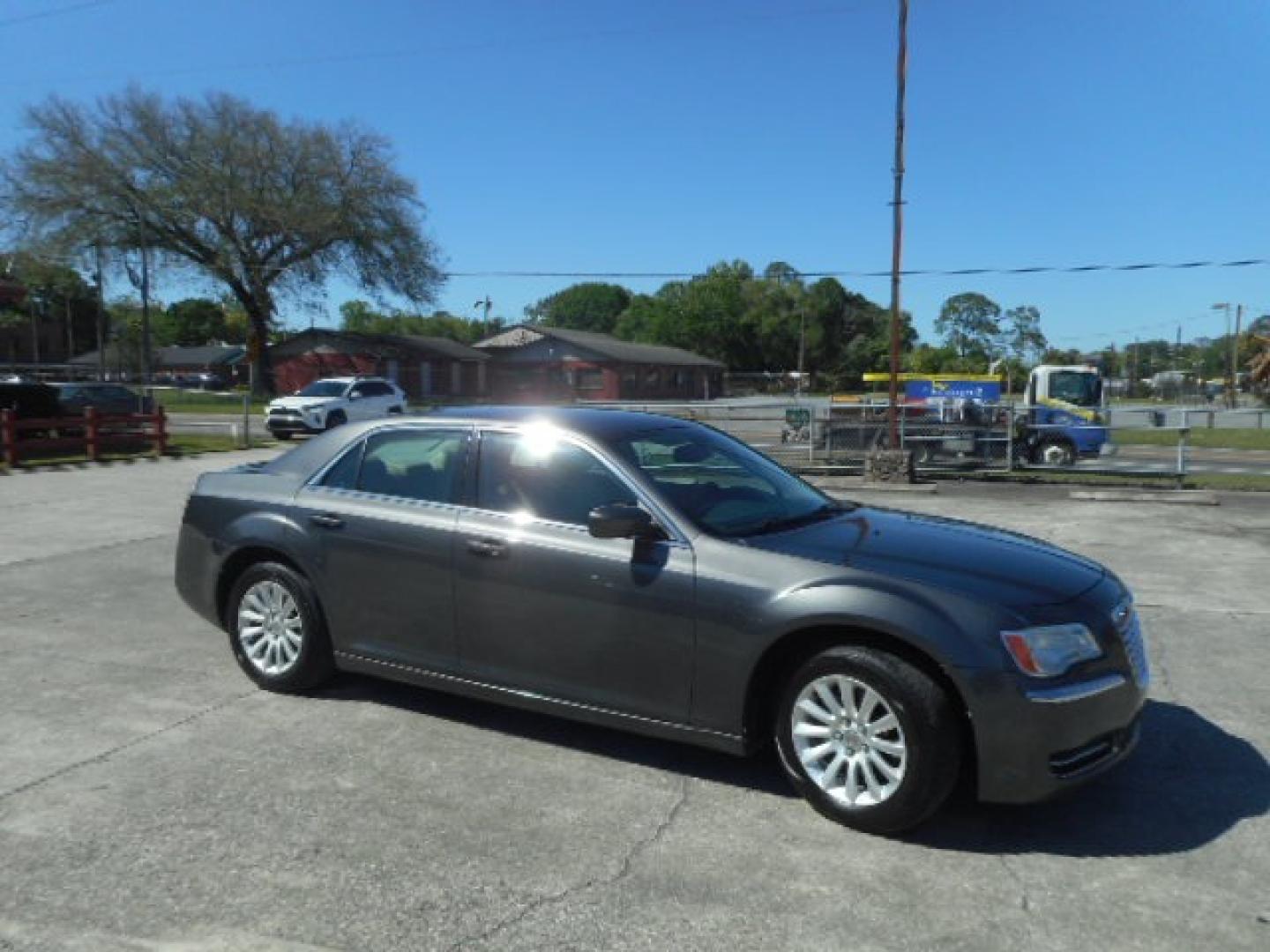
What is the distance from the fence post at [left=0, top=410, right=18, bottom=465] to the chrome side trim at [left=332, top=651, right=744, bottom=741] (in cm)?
1545

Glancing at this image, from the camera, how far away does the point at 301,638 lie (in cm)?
514

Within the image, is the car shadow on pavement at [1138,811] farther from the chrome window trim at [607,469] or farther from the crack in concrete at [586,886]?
the chrome window trim at [607,469]

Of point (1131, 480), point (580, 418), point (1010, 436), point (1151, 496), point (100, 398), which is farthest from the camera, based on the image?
point (100, 398)

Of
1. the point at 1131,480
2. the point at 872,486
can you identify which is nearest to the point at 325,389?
the point at 872,486

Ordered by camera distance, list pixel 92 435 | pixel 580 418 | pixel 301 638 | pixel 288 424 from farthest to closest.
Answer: pixel 288 424
pixel 92 435
pixel 301 638
pixel 580 418

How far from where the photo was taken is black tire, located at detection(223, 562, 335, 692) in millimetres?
5098

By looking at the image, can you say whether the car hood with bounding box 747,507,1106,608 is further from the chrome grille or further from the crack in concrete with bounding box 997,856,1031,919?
the crack in concrete with bounding box 997,856,1031,919

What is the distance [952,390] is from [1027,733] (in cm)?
2260

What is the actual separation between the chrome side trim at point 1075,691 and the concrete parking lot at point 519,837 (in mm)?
566

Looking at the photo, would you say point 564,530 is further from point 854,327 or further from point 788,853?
point 854,327

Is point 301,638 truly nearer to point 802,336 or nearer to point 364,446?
point 364,446

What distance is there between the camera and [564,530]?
435 cm

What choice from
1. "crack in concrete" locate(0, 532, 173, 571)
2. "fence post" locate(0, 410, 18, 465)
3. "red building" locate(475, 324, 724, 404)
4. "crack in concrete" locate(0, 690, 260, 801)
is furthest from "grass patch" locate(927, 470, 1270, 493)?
"red building" locate(475, 324, 724, 404)

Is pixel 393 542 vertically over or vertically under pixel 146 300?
under
